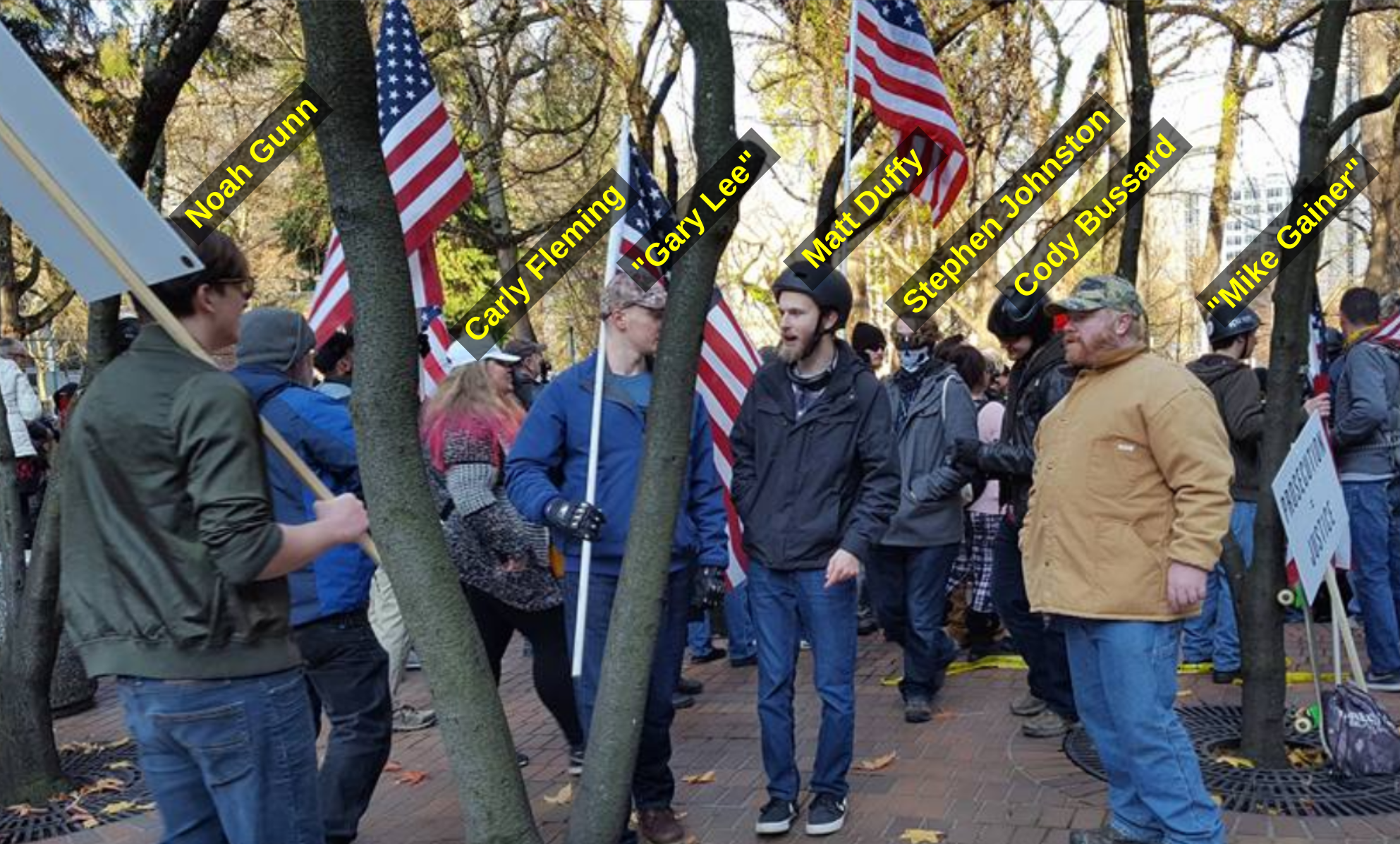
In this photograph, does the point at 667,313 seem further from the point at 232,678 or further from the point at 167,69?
the point at 167,69

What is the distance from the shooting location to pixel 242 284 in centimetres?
315

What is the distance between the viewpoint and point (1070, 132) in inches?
537

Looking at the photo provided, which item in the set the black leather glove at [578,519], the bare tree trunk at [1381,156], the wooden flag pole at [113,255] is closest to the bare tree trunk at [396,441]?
the wooden flag pole at [113,255]

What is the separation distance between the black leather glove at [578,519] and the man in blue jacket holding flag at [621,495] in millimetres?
121

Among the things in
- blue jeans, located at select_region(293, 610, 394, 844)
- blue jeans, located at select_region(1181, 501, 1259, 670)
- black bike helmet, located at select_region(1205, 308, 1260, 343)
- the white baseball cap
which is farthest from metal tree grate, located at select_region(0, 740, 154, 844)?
black bike helmet, located at select_region(1205, 308, 1260, 343)

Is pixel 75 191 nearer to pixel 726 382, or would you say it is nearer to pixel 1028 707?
pixel 726 382

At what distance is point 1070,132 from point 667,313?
35.8 ft

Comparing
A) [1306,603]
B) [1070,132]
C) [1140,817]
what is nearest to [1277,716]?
[1306,603]

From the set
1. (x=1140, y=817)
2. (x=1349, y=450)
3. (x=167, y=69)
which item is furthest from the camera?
(x=1349, y=450)

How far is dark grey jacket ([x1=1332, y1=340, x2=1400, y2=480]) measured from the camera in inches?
251

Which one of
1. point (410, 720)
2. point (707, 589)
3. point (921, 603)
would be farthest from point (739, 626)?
point (707, 589)

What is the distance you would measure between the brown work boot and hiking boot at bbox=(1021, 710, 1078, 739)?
1909 millimetres

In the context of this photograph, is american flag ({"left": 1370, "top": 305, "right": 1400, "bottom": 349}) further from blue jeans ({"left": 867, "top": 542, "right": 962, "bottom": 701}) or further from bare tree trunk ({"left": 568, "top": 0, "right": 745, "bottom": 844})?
bare tree trunk ({"left": 568, "top": 0, "right": 745, "bottom": 844})

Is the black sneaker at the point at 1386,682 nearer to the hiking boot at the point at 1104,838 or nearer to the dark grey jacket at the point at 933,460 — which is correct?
the dark grey jacket at the point at 933,460
